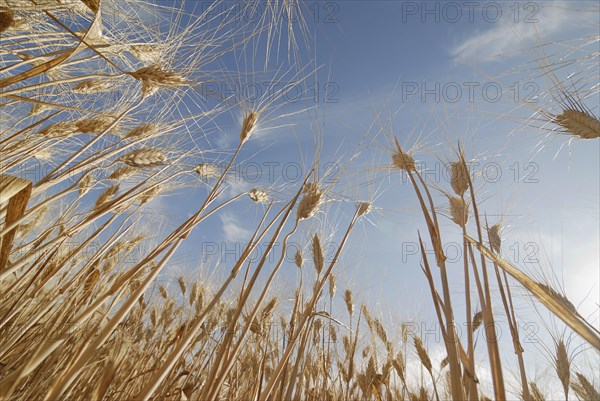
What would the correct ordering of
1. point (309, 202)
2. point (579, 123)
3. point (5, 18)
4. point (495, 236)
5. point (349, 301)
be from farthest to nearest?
1. point (349, 301)
2. point (495, 236)
3. point (309, 202)
4. point (579, 123)
5. point (5, 18)

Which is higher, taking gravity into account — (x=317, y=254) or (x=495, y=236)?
(x=495, y=236)

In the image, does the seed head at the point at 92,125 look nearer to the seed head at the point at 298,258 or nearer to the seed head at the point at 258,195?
the seed head at the point at 258,195

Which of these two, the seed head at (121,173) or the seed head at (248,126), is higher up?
the seed head at (248,126)

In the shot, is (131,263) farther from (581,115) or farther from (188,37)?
(581,115)

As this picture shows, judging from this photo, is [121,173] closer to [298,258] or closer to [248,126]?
[248,126]

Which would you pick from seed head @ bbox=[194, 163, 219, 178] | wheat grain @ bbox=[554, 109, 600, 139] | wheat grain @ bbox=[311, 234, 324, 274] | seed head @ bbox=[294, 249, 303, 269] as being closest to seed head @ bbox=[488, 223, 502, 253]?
wheat grain @ bbox=[554, 109, 600, 139]

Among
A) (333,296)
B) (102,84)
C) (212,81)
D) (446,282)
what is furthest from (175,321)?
(446,282)

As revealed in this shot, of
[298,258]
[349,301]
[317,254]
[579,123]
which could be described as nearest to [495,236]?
[579,123]

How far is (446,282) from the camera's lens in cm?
108

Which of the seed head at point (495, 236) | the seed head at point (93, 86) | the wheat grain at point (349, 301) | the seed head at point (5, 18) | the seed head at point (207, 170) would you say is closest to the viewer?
the seed head at point (5, 18)

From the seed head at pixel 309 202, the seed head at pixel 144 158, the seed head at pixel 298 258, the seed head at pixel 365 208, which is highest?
the seed head at pixel 365 208

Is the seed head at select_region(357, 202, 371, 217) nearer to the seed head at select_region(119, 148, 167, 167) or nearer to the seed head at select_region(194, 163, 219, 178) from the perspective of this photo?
the seed head at select_region(194, 163, 219, 178)

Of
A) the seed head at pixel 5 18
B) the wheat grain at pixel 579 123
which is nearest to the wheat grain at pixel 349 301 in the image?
the wheat grain at pixel 579 123

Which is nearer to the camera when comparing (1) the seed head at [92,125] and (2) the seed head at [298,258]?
(1) the seed head at [92,125]
